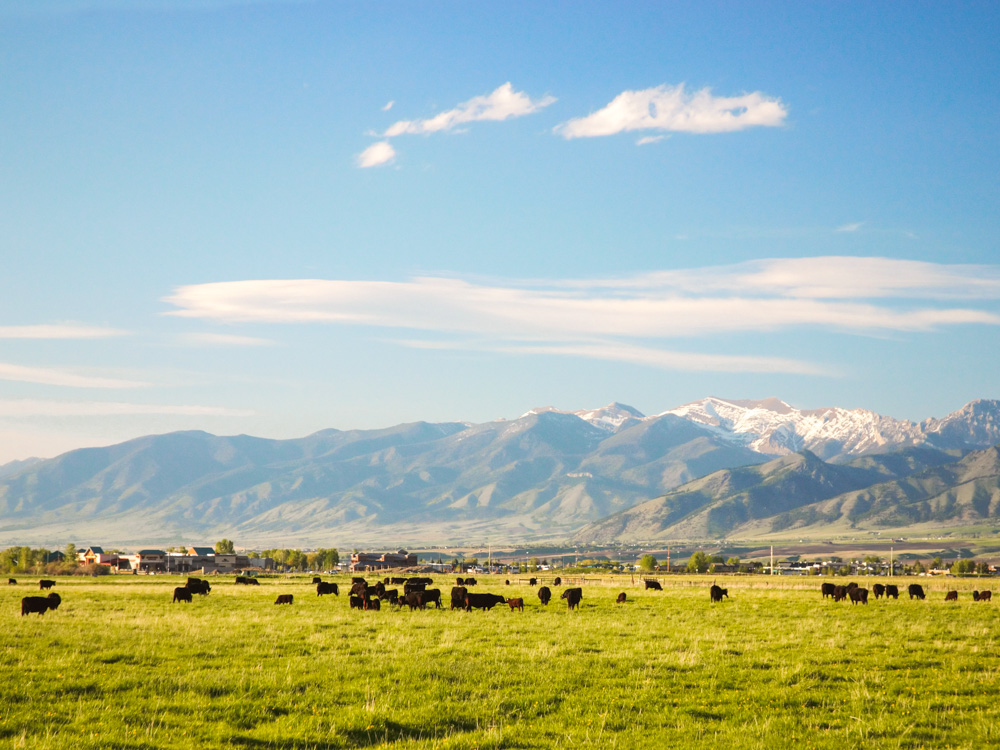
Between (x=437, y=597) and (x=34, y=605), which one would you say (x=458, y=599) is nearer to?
(x=437, y=597)

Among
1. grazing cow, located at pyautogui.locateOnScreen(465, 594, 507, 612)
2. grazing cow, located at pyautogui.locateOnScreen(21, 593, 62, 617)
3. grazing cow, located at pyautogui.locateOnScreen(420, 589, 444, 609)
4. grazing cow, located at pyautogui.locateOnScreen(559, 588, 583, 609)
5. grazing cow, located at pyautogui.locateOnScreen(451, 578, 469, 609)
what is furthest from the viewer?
grazing cow, located at pyautogui.locateOnScreen(559, 588, 583, 609)

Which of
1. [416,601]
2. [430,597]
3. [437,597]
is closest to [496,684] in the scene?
[416,601]

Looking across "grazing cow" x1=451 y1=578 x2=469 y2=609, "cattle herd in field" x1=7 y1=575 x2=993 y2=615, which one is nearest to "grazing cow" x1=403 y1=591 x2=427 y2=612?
"cattle herd in field" x1=7 y1=575 x2=993 y2=615

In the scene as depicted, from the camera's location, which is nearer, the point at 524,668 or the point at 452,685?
the point at 452,685

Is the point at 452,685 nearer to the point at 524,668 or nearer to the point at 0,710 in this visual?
the point at 524,668

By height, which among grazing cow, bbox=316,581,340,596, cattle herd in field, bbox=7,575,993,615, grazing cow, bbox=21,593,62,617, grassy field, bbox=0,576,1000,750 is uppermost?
grassy field, bbox=0,576,1000,750

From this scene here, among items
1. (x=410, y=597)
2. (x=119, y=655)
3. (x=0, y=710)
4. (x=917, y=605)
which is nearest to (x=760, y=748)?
(x=0, y=710)

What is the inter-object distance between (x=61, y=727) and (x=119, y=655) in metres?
9.41

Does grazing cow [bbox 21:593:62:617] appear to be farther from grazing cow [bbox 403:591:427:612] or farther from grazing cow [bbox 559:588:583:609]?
grazing cow [bbox 559:588:583:609]

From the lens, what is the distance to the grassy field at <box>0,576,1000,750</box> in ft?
58.1

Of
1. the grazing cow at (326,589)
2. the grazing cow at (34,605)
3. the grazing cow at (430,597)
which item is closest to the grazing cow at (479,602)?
the grazing cow at (430,597)

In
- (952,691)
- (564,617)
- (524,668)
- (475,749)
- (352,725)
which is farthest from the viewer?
(564,617)

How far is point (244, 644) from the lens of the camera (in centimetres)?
3023

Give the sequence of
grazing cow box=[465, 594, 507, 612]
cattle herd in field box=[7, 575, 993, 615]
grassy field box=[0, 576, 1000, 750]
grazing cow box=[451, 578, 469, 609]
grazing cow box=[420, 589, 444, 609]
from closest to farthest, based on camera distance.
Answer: grassy field box=[0, 576, 1000, 750] < cattle herd in field box=[7, 575, 993, 615] < grazing cow box=[465, 594, 507, 612] < grazing cow box=[451, 578, 469, 609] < grazing cow box=[420, 589, 444, 609]
